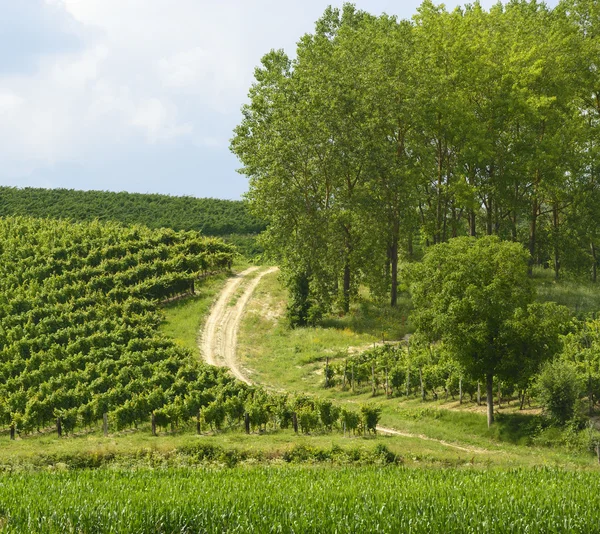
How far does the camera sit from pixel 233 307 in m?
59.9

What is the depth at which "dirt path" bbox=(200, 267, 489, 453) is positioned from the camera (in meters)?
50.1

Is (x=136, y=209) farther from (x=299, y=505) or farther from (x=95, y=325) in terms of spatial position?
(x=299, y=505)

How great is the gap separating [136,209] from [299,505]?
8308 centimetres

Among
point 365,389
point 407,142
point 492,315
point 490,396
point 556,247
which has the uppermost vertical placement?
point 407,142

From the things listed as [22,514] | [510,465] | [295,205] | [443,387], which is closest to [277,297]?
[295,205]

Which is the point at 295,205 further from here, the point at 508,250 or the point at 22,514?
the point at 22,514

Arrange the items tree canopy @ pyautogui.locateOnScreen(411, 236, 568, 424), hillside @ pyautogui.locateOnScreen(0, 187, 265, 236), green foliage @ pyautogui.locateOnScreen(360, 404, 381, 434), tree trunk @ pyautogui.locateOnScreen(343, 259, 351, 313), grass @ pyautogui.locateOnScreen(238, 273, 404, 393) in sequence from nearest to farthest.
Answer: tree canopy @ pyautogui.locateOnScreen(411, 236, 568, 424) → green foliage @ pyautogui.locateOnScreen(360, 404, 381, 434) → grass @ pyautogui.locateOnScreen(238, 273, 404, 393) → tree trunk @ pyautogui.locateOnScreen(343, 259, 351, 313) → hillside @ pyautogui.locateOnScreen(0, 187, 265, 236)

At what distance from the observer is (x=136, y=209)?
9819 cm

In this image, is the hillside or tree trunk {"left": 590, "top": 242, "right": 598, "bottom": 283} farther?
the hillside

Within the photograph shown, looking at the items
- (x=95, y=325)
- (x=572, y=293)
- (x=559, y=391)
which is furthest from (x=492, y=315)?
(x=95, y=325)

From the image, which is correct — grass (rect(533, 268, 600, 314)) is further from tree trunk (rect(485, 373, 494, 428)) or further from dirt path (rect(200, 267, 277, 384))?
dirt path (rect(200, 267, 277, 384))

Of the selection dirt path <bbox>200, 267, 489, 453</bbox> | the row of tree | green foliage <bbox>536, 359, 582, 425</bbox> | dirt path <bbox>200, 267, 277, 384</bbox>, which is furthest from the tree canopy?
the row of tree

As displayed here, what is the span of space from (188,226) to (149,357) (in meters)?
48.1

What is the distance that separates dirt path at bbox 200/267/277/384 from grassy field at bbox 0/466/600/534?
Result: 80.0 feet
